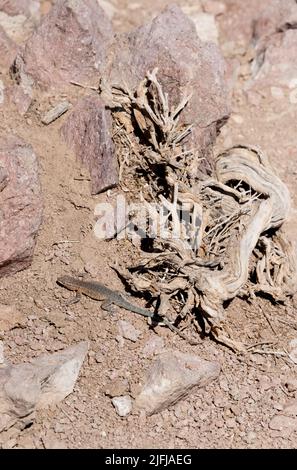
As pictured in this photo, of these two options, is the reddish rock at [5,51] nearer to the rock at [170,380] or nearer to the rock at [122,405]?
the rock at [170,380]

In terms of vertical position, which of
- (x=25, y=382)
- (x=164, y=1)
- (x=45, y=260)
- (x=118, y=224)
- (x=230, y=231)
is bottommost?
(x=25, y=382)

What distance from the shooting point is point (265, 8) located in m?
6.42

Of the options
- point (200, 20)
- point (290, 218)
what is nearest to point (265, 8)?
point (200, 20)

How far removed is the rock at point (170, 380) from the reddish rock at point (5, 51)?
8.01 ft

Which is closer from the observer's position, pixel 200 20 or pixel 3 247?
pixel 3 247

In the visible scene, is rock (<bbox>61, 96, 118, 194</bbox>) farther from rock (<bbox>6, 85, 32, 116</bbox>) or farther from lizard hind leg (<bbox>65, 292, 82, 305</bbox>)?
lizard hind leg (<bbox>65, 292, 82, 305</bbox>)

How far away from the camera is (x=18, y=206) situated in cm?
466

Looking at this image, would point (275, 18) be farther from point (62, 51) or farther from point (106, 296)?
point (106, 296)

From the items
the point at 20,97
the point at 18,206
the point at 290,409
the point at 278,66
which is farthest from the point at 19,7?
the point at 290,409

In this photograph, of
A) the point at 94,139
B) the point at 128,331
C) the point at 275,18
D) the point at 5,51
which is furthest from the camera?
the point at 275,18

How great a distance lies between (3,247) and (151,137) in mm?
1246

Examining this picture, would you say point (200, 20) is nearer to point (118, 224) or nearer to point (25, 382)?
point (118, 224)

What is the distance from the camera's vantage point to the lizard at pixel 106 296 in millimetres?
4668

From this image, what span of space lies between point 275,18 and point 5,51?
7.84 feet
